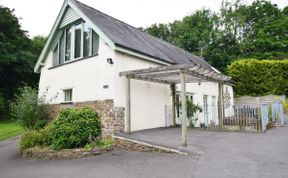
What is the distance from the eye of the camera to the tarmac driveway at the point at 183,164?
5.30 m

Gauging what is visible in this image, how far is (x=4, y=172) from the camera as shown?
22.9 ft

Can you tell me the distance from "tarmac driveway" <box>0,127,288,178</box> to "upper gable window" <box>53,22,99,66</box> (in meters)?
5.83

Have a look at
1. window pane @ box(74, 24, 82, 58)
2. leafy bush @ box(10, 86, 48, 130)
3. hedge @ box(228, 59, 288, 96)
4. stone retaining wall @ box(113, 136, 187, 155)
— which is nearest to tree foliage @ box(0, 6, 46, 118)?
leafy bush @ box(10, 86, 48, 130)

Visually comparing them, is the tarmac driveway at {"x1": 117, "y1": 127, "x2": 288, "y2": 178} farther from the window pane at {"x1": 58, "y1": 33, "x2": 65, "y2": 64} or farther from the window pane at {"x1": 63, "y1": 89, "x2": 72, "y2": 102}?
the window pane at {"x1": 58, "y1": 33, "x2": 65, "y2": 64}

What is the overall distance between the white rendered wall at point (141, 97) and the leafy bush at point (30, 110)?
18.5 ft

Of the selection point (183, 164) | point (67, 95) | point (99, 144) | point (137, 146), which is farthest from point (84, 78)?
point (183, 164)

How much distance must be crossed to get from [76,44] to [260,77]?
21502mm

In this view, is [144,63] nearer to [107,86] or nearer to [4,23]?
[107,86]

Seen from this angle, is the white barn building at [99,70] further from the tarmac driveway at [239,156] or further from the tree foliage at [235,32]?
the tree foliage at [235,32]

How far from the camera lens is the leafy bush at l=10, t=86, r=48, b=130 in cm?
1153

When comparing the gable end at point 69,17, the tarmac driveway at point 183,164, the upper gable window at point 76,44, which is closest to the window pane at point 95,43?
the upper gable window at point 76,44

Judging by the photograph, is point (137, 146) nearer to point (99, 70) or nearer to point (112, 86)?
point (112, 86)

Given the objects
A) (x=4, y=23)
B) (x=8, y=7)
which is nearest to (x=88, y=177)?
(x=4, y=23)

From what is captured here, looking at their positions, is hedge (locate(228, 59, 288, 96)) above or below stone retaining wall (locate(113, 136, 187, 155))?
above
